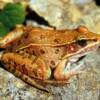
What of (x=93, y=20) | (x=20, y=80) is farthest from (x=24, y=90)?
(x=93, y=20)

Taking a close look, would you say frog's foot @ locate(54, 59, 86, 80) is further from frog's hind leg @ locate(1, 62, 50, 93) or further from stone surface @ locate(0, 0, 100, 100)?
frog's hind leg @ locate(1, 62, 50, 93)

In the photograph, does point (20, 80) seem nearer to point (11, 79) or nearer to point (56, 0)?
point (11, 79)

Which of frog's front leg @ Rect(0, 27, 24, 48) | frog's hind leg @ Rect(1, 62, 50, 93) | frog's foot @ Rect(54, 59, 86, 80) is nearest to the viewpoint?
frog's hind leg @ Rect(1, 62, 50, 93)

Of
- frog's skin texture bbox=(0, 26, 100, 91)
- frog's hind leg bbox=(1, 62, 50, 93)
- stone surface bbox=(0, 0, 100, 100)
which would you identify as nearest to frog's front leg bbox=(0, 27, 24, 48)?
frog's skin texture bbox=(0, 26, 100, 91)

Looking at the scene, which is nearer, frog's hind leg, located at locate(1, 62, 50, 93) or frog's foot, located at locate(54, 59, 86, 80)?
frog's hind leg, located at locate(1, 62, 50, 93)

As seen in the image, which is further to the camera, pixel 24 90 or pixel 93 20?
pixel 93 20

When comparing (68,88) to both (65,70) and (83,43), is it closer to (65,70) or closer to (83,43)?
(65,70)

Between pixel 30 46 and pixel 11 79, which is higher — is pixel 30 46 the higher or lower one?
the higher one

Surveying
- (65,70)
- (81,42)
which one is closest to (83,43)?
(81,42)

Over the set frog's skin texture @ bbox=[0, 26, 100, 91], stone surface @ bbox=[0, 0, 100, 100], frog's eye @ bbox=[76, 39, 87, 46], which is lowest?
stone surface @ bbox=[0, 0, 100, 100]

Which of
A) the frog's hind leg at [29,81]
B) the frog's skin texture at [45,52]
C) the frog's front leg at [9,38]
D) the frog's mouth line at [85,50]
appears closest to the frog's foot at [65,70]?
the frog's skin texture at [45,52]
